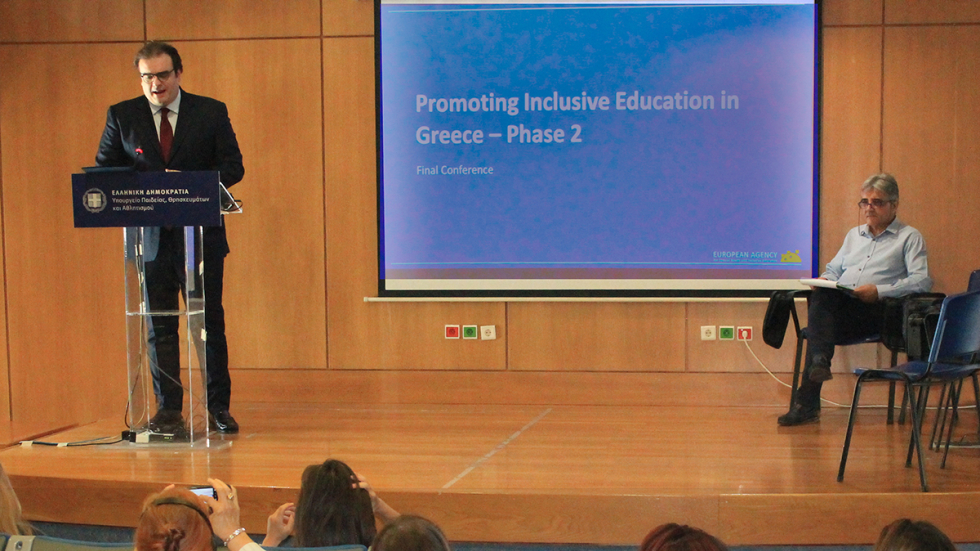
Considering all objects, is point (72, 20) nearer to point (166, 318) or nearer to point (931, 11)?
point (166, 318)

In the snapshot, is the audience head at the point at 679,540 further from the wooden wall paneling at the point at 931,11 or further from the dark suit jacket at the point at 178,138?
the wooden wall paneling at the point at 931,11

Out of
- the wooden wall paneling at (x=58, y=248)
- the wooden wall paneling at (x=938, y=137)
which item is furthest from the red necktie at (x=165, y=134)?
the wooden wall paneling at (x=938, y=137)

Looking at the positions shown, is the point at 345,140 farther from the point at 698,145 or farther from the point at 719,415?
the point at 719,415

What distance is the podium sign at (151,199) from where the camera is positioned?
11.0 ft

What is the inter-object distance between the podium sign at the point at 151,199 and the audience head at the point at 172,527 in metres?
1.94

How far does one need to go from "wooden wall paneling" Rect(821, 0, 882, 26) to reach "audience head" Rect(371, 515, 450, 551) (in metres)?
4.14

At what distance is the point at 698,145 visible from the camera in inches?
188

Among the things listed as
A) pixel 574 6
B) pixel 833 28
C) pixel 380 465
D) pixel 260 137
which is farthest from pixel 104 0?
pixel 833 28

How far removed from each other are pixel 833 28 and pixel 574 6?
142cm

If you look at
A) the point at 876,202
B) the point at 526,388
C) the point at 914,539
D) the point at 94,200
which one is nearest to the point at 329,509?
the point at 914,539

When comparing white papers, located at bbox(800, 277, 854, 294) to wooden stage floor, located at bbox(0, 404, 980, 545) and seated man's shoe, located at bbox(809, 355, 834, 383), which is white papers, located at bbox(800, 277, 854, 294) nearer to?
seated man's shoe, located at bbox(809, 355, 834, 383)

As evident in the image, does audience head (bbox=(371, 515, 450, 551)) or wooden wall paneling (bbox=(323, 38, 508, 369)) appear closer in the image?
audience head (bbox=(371, 515, 450, 551))

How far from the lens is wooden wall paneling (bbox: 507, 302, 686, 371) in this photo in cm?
482

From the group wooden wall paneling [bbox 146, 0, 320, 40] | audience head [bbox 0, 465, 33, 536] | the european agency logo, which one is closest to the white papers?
the european agency logo
